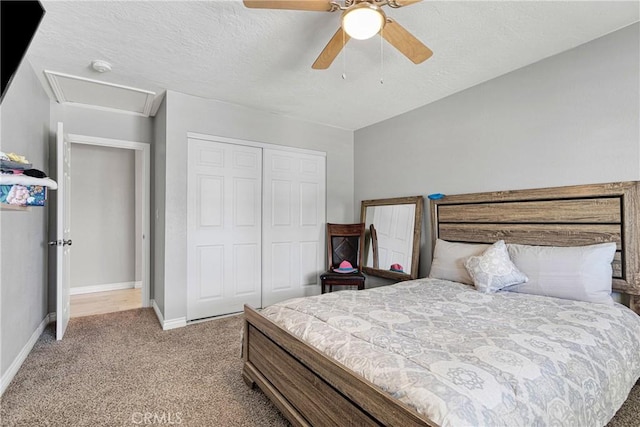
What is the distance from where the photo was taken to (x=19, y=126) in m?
2.42

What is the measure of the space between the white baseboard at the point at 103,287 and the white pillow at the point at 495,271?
507cm

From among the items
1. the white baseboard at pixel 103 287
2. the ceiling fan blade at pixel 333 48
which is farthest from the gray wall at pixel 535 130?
the white baseboard at pixel 103 287

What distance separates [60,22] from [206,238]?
7.03ft

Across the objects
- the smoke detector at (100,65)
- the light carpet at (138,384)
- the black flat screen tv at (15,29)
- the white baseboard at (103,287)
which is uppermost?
the smoke detector at (100,65)

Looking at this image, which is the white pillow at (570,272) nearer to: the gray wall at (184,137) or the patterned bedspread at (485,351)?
the patterned bedspread at (485,351)

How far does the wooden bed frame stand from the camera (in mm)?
1216

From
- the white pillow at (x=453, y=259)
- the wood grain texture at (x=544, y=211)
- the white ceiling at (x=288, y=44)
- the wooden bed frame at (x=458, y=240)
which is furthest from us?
the white pillow at (x=453, y=259)

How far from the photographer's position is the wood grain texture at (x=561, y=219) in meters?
2.16

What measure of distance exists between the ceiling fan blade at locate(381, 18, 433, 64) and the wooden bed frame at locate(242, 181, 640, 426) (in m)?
1.55

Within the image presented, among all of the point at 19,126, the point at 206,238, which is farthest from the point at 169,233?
the point at 19,126

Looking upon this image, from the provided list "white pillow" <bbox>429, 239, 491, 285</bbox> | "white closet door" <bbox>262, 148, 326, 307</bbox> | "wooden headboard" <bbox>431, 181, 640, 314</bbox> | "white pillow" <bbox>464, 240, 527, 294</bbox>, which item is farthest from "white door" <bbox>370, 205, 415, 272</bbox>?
"white pillow" <bbox>464, 240, 527, 294</bbox>

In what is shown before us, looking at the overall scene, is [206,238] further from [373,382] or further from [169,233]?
[373,382]

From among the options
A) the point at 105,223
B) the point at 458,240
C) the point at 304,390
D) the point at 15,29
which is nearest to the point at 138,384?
the point at 304,390

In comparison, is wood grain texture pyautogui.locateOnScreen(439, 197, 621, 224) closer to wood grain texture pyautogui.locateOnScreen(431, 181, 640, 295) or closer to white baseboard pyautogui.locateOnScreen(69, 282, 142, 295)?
wood grain texture pyautogui.locateOnScreen(431, 181, 640, 295)
